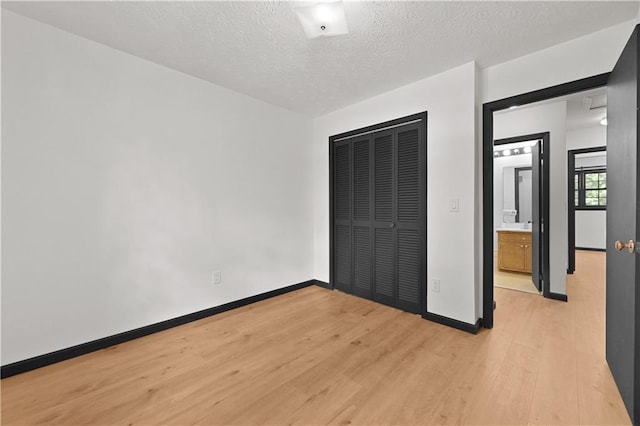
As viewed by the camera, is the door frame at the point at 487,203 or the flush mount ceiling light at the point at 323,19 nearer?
the flush mount ceiling light at the point at 323,19

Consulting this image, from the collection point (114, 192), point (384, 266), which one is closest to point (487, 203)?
point (384, 266)

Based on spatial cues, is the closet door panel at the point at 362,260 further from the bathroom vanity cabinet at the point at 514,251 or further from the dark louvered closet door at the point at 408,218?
the bathroom vanity cabinet at the point at 514,251

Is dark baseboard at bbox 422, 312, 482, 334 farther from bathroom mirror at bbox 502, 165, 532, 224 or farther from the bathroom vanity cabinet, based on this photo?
bathroom mirror at bbox 502, 165, 532, 224

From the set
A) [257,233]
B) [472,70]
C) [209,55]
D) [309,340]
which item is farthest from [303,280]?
[472,70]

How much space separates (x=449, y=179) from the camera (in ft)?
8.86

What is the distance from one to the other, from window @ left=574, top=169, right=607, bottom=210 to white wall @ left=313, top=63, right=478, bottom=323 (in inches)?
245

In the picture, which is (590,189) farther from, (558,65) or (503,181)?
(558,65)

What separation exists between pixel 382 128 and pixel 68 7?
292cm

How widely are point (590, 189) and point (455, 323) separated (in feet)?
22.9

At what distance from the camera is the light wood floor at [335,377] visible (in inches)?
61.5

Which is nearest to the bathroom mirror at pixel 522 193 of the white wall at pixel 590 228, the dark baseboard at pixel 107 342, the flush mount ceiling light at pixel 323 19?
the white wall at pixel 590 228

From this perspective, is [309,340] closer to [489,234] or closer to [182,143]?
[489,234]

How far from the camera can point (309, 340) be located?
243cm

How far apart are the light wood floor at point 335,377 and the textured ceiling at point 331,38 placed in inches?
101
